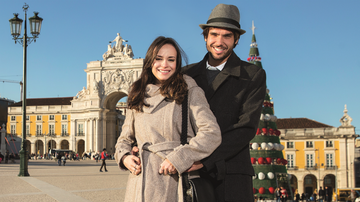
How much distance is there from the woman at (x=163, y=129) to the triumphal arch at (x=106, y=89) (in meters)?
50.8

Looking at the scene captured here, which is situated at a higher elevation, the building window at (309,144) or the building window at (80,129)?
the building window at (80,129)

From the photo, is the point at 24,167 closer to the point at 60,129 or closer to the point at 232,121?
the point at 232,121

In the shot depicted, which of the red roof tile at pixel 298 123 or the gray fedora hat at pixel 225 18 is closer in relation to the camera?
the gray fedora hat at pixel 225 18

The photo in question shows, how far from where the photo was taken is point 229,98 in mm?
2576

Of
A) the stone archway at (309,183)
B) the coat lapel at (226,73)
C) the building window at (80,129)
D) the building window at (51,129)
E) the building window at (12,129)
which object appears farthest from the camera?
the building window at (12,129)

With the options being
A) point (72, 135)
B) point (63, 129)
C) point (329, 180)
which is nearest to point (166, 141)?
point (329, 180)

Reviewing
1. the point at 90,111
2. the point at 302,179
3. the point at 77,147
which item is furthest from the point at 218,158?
the point at 77,147

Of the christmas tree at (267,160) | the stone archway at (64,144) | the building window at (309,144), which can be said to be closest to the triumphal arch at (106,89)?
the stone archway at (64,144)

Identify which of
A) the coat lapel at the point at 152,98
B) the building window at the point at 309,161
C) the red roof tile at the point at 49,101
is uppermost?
the red roof tile at the point at 49,101

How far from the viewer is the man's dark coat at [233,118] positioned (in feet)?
7.87

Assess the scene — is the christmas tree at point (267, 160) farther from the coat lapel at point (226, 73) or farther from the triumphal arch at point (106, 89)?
the triumphal arch at point (106, 89)

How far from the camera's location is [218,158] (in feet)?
7.73

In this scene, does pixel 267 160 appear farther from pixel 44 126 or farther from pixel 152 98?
pixel 44 126

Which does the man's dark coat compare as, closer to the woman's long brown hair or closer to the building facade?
the woman's long brown hair
